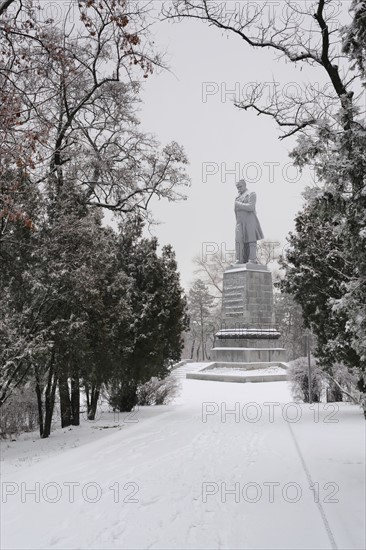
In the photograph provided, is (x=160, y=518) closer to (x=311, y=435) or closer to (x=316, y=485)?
(x=316, y=485)

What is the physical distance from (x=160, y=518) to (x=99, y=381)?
23.1ft

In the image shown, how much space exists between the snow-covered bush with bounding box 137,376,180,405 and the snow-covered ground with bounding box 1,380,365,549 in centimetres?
496

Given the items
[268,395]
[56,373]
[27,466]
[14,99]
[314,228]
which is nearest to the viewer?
[14,99]

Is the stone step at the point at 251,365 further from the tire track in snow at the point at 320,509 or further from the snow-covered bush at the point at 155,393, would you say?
the tire track in snow at the point at 320,509

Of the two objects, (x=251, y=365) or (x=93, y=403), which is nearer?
(x=93, y=403)

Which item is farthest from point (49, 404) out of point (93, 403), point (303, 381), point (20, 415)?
point (303, 381)

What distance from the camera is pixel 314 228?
37.4ft

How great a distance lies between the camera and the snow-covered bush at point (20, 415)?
1351 centimetres

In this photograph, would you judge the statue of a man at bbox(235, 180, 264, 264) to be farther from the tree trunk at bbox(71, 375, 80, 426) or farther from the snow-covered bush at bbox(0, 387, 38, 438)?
the tree trunk at bbox(71, 375, 80, 426)

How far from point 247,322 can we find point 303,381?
11.2 m

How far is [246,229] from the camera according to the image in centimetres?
2848

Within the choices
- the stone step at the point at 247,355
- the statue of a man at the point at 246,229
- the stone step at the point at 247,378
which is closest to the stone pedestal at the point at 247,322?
the stone step at the point at 247,355

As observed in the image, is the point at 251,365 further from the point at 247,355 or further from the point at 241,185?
the point at 241,185

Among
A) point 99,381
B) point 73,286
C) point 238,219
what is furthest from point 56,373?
point 238,219
